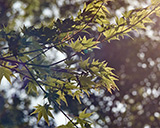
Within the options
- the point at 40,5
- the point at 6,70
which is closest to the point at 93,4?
the point at 6,70

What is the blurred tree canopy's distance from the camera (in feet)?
5.72

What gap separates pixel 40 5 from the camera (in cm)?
1133

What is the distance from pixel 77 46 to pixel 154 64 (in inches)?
290

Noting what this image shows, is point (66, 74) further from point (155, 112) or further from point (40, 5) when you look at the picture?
point (40, 5)

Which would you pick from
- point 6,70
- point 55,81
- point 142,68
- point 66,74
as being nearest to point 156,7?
point 66,74

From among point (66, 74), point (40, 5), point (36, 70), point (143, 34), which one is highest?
point (40, 5)

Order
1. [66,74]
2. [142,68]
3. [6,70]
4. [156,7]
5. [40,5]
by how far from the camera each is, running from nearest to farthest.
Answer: [156,7] < [66,74] < [6,70] < [142,68] < [40,5]

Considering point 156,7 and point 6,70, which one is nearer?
point 156,7

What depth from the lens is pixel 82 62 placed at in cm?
179

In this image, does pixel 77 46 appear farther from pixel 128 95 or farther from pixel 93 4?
pixel 128 95

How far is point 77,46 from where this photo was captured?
1832 mm

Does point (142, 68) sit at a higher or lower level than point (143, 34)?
lower

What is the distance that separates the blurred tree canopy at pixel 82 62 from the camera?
1743 mm

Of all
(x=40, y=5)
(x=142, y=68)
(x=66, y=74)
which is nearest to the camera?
(x=66, y=74)
